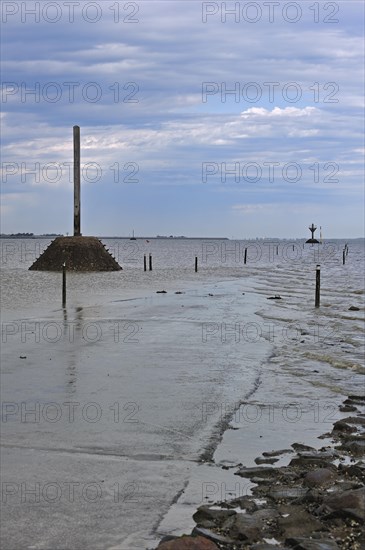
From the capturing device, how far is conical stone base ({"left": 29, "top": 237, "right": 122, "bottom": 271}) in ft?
177

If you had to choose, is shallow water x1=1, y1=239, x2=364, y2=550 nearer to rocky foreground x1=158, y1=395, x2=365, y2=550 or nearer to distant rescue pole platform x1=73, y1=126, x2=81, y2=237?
rocky foreground x1=158, y1=395, x2=365, y2=550

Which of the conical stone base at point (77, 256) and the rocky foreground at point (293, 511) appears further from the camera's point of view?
the conical stone base at point (77, 256)

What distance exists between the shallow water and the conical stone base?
32.5 meters

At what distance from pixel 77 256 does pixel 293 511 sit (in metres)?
49.1

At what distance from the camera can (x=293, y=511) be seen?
19.4 feet

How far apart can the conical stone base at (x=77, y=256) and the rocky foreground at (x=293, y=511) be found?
46866mm

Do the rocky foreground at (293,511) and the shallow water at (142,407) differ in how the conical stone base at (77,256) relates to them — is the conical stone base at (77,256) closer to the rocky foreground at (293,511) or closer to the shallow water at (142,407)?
the shallow water at (142,407)

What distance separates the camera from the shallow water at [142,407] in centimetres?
600

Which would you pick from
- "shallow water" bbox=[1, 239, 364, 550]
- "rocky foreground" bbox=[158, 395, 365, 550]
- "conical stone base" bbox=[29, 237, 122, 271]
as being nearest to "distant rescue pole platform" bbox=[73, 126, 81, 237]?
"conical stone base" bbox=[29, 237, 122, 271]

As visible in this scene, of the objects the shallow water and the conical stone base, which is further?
the conical stone base

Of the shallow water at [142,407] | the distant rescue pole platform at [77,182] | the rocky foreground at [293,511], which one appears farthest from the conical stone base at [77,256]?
the rocky foreground at [293,511]

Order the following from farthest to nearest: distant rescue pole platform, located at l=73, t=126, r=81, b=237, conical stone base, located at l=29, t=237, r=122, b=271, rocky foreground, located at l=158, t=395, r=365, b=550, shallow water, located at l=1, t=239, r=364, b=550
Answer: distant rescue pole platform, located at l=73, t=126, r=81, b=237 < conical stone base, located at l=29, t=237, r=122, b=271 < shallow water, located at l=1, t=239, r=364, b=550 < rocky foreground, located at l=158, t=395, r=365, b=550

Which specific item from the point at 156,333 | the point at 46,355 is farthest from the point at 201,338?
the point at 46,355

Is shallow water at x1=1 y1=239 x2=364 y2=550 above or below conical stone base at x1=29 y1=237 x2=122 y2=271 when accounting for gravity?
below
